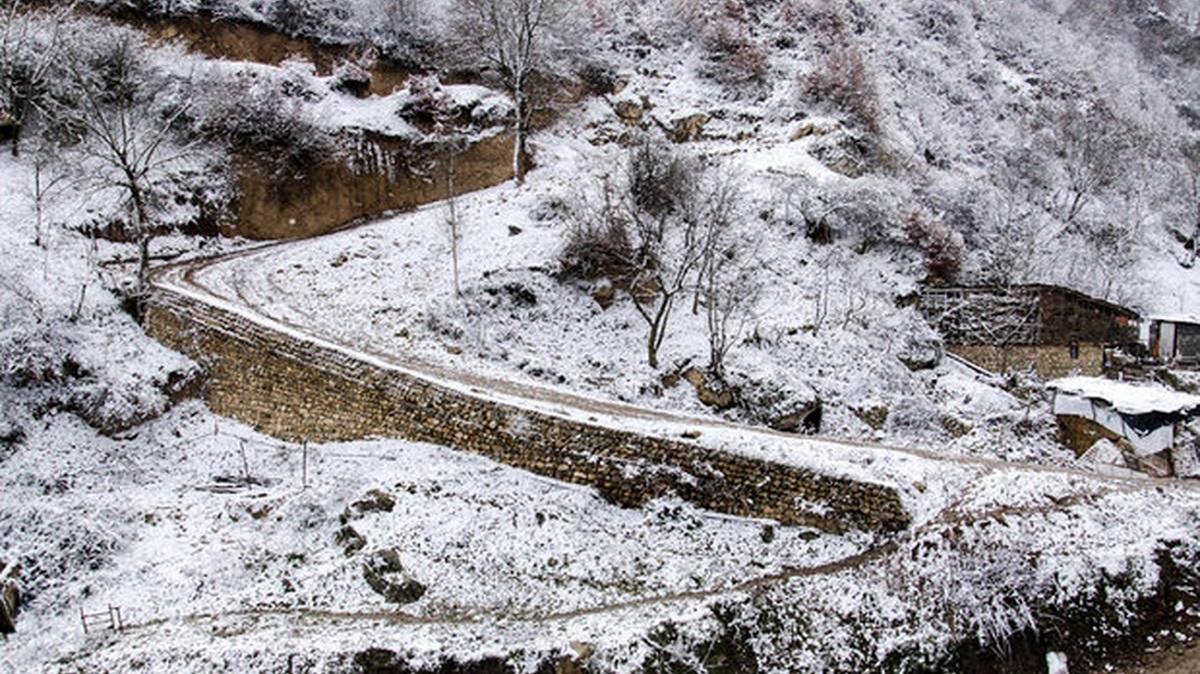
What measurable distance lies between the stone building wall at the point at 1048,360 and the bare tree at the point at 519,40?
730 inches

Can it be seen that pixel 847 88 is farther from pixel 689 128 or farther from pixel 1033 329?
pixel 1033 329

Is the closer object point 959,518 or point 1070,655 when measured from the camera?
point 1070,655

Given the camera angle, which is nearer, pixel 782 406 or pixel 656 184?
pixel 782 406

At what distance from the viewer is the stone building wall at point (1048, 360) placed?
72.6ft

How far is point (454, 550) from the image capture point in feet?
34.6

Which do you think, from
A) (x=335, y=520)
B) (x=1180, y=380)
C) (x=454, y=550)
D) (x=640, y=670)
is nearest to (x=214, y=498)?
(x=335, y=520)

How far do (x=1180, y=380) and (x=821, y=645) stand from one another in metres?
21.2

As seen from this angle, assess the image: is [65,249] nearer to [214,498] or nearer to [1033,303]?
[214,498]

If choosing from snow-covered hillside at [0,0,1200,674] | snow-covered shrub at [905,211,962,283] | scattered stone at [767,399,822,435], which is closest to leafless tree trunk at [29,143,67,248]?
snow-covered hillside at [0,0,1200,674]

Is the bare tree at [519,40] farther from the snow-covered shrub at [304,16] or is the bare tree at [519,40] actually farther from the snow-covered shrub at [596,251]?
the snow-covered shrub at [596,251]

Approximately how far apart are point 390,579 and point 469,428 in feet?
11.8

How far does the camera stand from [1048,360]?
72.7 feet

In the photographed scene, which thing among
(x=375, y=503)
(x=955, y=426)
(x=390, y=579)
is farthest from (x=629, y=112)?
(x=390, y=579)

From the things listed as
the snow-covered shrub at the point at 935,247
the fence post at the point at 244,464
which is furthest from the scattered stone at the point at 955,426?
the fence post at the point at 244,464
